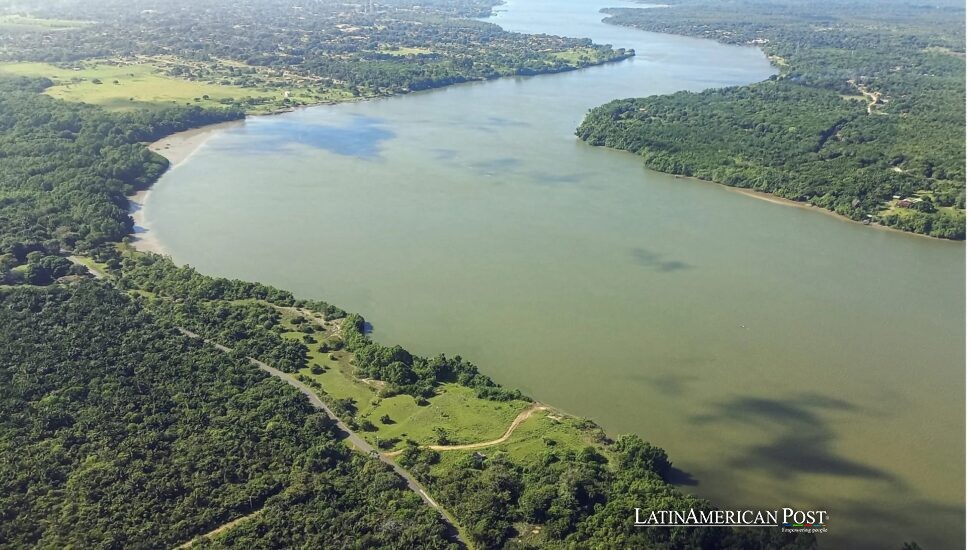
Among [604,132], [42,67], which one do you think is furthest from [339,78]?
[604,132]

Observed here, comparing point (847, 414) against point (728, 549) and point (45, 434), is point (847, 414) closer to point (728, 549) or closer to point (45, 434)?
point (728, 549)

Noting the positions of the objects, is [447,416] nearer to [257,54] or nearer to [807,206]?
[807,206]

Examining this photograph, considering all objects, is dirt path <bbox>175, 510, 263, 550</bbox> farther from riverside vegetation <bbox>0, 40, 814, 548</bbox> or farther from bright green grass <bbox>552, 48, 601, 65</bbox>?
bright green grass <bbox>552, 48, 601, 65</bbox>

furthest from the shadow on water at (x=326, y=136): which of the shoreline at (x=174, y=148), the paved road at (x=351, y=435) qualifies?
the paved road at (x=351, y=435)

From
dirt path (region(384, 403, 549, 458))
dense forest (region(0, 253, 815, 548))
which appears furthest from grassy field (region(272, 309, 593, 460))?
dense forest (region(0, 253, 815, 548))

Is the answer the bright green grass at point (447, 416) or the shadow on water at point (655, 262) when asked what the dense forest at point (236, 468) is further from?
the shadow on water at point (655, 262)

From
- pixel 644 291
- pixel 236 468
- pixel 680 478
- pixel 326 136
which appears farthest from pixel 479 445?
pixel 326 136
